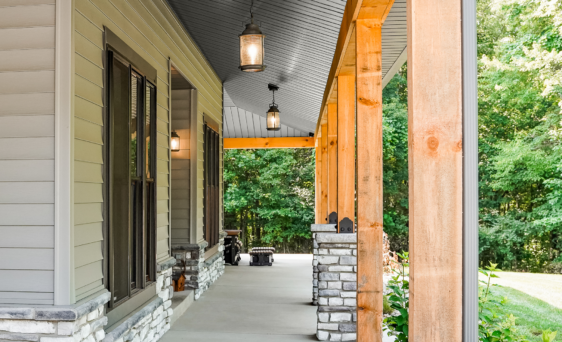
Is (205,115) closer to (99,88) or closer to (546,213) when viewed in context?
(99,88)

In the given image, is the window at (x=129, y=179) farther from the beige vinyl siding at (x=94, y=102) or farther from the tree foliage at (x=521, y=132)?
the tree foliage at (x=521, y=132)

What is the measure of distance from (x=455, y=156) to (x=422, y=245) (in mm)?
293

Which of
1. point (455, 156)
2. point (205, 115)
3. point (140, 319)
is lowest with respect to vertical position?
point (140, 319)

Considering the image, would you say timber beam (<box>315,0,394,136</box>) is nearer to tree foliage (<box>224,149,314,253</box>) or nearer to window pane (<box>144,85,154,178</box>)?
window pane (<box>144,85,154,178</box>)

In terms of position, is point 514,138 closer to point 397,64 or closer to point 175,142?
point 397,64

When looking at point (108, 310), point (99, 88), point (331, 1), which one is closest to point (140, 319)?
point (108, 310)

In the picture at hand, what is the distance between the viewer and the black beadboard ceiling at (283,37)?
14.4ft

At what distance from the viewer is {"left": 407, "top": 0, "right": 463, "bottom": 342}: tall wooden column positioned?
4.81 ft

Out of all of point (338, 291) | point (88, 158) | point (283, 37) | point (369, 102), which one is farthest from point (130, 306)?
point (283, 37)

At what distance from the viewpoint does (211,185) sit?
8039mm

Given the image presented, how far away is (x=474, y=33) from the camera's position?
1.47 m

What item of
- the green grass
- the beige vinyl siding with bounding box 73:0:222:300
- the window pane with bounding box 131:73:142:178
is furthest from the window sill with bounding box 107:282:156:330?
the green grass

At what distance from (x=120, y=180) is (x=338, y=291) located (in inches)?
92.0

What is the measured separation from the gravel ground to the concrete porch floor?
14.6 feet
